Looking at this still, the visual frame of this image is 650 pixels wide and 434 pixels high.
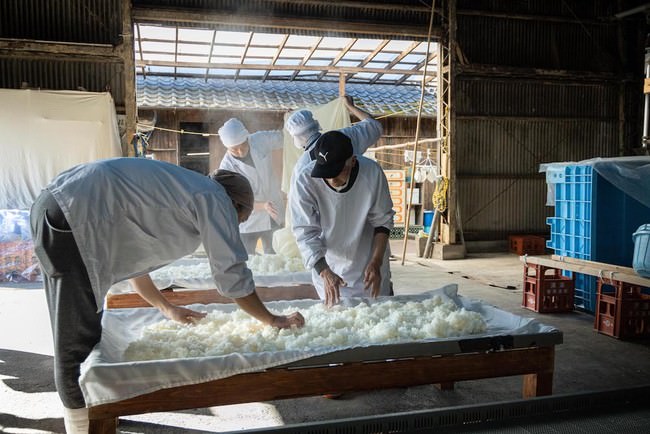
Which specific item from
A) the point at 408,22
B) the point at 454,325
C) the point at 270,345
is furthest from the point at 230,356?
the point at 408,22

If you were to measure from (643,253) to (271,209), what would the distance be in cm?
381

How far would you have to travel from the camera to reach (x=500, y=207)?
11758 millimetres

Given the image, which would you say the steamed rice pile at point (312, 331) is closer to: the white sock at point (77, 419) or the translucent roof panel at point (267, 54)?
the white sock at point (77, 419)

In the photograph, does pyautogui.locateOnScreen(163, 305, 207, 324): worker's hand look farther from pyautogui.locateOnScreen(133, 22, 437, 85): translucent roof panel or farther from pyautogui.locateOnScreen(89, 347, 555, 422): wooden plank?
pyautogui.locateOnScreen(133, 22, 437, 85): translucent roof panel

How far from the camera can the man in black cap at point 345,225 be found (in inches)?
137

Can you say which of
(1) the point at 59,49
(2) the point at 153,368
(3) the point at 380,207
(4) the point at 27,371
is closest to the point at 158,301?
(2) the point at 153,368

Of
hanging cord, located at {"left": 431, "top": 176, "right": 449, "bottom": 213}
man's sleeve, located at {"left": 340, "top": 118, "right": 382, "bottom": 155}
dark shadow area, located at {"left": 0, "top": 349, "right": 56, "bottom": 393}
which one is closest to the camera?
dark shadow area, located at {"left": 0, "top": 349, "right": 56, "bottom": 393}

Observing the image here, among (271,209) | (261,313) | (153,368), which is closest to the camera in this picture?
(153,368)

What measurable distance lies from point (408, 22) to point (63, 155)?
6862 mm

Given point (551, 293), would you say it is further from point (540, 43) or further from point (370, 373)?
point (540, 43)

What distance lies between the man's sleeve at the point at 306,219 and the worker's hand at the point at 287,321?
2.10ft

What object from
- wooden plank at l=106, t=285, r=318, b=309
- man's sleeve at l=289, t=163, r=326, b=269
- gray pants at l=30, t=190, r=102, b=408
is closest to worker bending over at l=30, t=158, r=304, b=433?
gray pants at l=30, t=190, r=102, b=408

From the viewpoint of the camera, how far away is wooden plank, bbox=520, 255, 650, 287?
15.4 ft

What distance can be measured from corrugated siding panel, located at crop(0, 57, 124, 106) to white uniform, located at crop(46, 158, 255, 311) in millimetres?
7484
